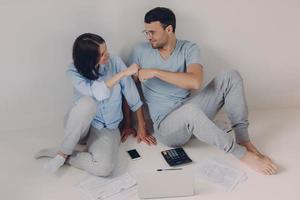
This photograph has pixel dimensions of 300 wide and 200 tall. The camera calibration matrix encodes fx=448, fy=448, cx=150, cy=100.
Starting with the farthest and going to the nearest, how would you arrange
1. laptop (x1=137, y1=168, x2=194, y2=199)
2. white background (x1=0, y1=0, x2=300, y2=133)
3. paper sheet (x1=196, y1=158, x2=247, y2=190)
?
1. white background (x1=0, y1=0, x2=300, y2=133)
2. paper sheet (x1=196, y1=158, x2=247, y2=190)
3. laptop (x1=137, y1=168, x2=194, y2=199)

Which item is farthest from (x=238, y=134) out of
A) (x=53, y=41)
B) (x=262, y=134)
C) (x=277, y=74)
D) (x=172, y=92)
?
(x=53, y=41)

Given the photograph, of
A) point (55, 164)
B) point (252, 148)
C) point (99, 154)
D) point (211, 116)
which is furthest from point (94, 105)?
point (252, 148)

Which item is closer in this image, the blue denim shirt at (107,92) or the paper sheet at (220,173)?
the paper sheet at (220,173)

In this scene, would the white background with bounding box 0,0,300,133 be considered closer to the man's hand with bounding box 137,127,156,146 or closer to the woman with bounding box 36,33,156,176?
the woman with bounding box 36,33,156,176

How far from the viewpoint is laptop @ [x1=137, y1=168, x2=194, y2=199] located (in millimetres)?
2057

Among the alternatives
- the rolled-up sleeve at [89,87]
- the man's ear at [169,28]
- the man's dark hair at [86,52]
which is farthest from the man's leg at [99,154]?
the man's ear at [169,28]

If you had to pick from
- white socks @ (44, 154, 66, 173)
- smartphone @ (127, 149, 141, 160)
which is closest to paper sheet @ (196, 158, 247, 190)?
smartphone @ (127, 149, 141, 160)

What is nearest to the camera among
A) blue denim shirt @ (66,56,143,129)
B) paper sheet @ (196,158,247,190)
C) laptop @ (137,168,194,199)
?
laptop @ (137,168,194,199)

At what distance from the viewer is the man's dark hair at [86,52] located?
2.24 metres

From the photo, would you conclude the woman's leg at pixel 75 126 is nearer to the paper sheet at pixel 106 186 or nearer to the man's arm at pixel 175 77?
the paper sheet at pixel 106 186

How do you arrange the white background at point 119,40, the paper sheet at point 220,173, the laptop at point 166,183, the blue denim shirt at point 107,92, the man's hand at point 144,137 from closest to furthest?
1. the laptop at point 166,183
2. the paper sheet at point 220,173
3. the blue denim shirt at point 107,92
4. the white background at point 119,40
5. the man's hand at point 144,137

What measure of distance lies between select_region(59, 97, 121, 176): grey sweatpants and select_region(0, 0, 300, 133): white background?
389mm

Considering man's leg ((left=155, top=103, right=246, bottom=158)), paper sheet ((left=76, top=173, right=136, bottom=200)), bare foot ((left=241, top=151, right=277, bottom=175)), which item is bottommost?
paper sheet ((left=76, top=173, right=136, bottom=200))

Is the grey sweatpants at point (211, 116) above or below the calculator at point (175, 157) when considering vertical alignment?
above
